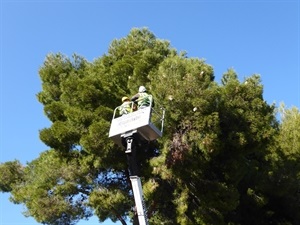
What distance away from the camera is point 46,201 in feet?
36.1

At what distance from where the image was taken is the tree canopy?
32.6 ft

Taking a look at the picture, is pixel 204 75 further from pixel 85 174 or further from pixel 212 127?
pixel 85 174

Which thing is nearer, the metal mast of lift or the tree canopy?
the metal mast of lift

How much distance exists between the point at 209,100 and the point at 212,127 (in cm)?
73

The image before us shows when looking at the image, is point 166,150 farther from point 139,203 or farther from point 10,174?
point 10,174

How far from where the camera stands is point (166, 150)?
995 centimetres

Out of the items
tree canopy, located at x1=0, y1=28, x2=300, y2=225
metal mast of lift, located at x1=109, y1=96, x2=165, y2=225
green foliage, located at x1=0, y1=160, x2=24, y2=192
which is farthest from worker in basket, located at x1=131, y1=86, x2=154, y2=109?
green foliage, located at x1=0, y1=160, x2=24, y2=192

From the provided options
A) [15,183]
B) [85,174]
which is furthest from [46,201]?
[15,183]

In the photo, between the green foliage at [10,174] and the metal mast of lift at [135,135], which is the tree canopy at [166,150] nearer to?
the green foliage at [10,174]

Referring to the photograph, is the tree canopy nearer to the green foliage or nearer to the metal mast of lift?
the green foliage

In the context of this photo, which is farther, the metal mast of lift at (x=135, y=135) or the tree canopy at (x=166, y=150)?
the tree canopy at (x=166, y=150)

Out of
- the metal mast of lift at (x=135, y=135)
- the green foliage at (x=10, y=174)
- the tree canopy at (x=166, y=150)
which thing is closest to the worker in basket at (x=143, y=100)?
the metal mast of lift at (x=135, y=135)

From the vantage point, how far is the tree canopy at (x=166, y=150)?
9930mm

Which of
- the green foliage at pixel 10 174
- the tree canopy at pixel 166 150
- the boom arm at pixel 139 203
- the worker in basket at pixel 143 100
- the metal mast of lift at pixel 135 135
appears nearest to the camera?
the boom arm at pixel 139 203
